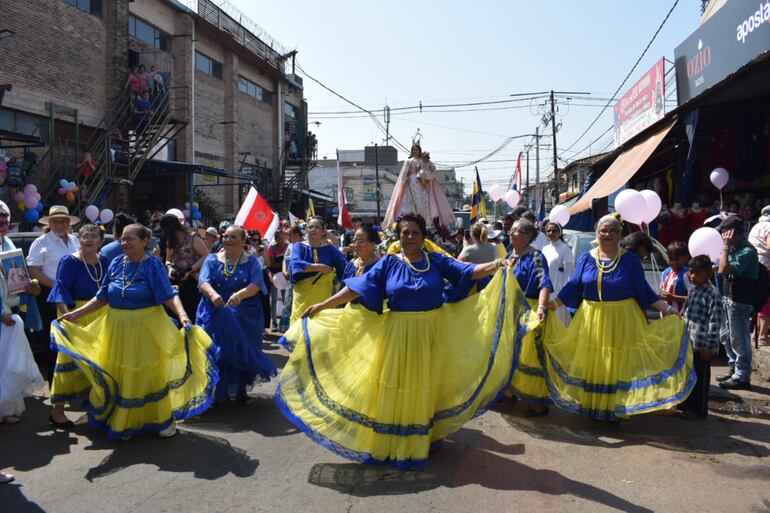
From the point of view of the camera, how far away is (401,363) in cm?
429

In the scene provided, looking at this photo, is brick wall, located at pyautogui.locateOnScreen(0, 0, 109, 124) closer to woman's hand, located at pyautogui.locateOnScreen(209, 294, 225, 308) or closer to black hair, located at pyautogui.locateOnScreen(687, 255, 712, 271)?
woman's hand, located at pyautogui.locateOnScreen(209, 294, 225, 308)

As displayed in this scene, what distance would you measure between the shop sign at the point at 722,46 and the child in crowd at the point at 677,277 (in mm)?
4923

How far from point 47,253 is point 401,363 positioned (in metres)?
4.60

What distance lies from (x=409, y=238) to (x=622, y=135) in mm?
14190

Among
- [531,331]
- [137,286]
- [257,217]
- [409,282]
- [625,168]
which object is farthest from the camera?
[625,168]

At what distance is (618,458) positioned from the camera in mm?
4574

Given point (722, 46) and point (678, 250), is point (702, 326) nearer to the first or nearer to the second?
point (678, 250)

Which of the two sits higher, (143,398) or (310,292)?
(310,292)

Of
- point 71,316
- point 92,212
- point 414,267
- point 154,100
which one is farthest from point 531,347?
point 154,100

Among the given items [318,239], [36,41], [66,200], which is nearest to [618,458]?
[318,239]

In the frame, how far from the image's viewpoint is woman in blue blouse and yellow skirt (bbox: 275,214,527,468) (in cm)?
423

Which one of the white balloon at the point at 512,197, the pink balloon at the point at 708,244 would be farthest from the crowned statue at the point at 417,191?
the white balloon at the point at 512,197

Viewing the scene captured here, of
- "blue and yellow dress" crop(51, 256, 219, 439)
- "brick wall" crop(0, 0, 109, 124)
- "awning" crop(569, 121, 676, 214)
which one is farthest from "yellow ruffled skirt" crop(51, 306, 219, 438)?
"brick wall" crop(0, 0, 109, 124)

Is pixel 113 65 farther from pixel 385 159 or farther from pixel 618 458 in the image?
pixel 385 159
